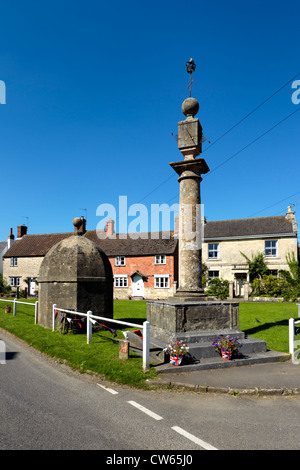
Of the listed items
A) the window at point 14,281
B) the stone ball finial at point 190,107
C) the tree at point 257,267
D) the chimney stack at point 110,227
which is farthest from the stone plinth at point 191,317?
the window at point 14,281

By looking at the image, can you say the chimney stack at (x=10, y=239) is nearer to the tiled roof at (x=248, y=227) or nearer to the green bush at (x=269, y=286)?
the tiled roof at (x=248, y=227)

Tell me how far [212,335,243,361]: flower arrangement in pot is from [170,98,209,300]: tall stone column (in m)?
1.80

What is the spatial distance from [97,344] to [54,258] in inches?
198

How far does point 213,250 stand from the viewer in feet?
126

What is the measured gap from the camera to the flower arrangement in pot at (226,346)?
8.12 metres

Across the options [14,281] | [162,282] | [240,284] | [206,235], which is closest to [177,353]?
[162,282]

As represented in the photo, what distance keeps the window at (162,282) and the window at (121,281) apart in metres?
3.92

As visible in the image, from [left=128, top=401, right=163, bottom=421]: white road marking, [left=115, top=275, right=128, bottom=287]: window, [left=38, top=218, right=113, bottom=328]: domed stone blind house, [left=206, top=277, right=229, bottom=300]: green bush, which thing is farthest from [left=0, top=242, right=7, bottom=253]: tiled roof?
[left=128, top=401, right=163, bottom=421]: white road marking

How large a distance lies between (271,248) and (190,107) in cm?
2788

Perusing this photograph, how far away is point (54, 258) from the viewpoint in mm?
13703

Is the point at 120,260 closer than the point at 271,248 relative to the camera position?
No

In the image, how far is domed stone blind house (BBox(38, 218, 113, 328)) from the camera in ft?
43.0

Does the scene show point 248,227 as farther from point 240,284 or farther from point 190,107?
point 190,107
